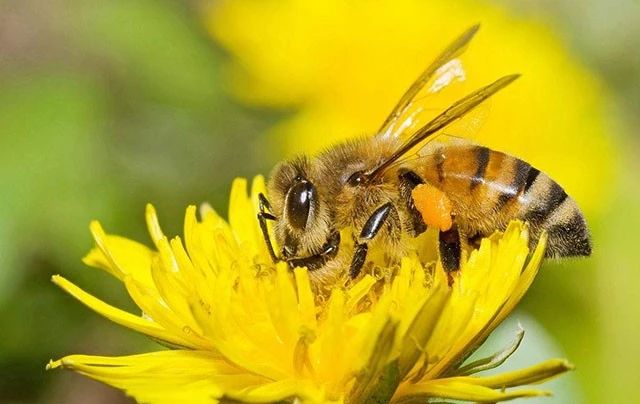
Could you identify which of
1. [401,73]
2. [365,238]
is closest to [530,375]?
[365,238]

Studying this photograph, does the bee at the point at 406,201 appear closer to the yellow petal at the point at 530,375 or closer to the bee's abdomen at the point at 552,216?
the bee's abdomen at the point at 552,216

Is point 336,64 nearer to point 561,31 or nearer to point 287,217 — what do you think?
point 561,31

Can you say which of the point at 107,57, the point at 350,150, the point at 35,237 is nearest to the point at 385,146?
the point at 350,150

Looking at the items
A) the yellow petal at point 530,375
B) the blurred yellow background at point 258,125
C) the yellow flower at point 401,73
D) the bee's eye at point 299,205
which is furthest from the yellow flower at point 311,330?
the yellow flower at point 401,73

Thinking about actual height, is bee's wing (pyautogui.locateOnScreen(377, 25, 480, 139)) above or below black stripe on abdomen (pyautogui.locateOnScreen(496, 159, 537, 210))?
above

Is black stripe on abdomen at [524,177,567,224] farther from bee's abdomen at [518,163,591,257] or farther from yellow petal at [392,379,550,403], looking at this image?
yellow petal at [392,379,550,403]

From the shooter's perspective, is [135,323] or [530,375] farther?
[135,323]

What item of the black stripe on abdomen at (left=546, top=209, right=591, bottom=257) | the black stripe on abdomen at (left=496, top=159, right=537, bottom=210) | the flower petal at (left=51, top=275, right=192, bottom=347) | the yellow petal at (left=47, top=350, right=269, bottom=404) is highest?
the black stripe on abdomen at (left=496, top=159, right=537, bottom=210)

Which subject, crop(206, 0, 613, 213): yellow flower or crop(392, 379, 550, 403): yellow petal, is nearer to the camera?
crop(392, 379, 550, 403): yellow petal

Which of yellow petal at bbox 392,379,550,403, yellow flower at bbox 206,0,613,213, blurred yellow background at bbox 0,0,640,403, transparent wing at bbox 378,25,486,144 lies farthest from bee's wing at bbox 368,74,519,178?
yellow flower at bbox 206,0,613,213

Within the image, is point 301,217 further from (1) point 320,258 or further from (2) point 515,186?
(2) point 515,186
